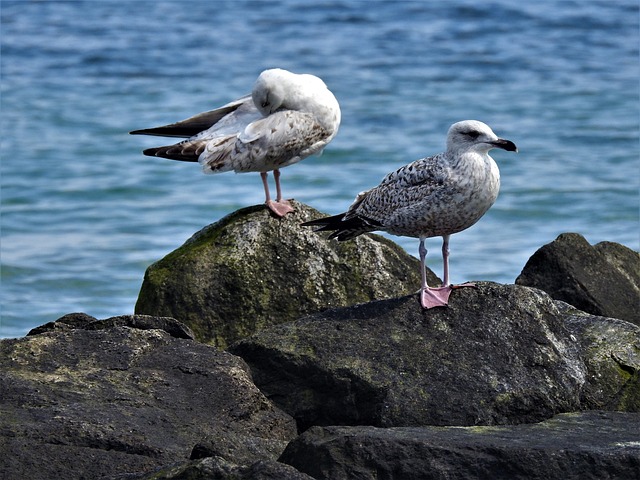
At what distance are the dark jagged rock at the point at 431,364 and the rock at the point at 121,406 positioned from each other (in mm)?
237

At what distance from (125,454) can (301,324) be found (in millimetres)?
1446

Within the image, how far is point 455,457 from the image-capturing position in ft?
16.4

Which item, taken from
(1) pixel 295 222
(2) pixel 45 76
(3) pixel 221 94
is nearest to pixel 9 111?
(2) pixel 45 76

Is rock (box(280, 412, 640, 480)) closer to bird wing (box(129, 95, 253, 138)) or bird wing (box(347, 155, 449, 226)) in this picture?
bird wing (box(347, 155, 449, 226))

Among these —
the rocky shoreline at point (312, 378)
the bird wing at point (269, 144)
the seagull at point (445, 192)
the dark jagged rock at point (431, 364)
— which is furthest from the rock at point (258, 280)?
the dark jagged rock at point (431, 364)

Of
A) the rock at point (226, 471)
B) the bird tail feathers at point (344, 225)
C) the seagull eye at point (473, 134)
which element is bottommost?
the rock at point (226, 471)

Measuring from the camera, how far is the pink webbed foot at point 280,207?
24.5 feet

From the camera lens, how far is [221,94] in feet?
60.6

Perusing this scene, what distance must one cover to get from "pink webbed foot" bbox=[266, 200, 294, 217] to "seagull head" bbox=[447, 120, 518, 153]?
1406 millimetres

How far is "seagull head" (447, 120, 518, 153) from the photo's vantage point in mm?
6359

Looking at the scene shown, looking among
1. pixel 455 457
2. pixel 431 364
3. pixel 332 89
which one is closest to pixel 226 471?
pixel 455 457

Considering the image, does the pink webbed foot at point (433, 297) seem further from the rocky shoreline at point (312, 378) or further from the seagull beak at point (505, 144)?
the seagull beak at point (505, 144)

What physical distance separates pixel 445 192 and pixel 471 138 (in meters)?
0.32

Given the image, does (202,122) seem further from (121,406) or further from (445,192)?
(121,406)
